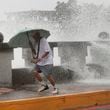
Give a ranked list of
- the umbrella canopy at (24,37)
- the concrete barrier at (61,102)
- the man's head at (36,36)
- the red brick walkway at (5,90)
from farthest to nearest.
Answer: the red brick walkway at (5,90) → the umbrella canopy at (24,37) → the man's head at (36,36) → the concrete barrier at (61,102)

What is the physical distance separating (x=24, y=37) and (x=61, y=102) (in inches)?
103

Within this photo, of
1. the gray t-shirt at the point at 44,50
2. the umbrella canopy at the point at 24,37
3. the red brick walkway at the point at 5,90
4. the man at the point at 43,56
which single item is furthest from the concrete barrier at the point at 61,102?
the red brick walkway at the point at 5,90

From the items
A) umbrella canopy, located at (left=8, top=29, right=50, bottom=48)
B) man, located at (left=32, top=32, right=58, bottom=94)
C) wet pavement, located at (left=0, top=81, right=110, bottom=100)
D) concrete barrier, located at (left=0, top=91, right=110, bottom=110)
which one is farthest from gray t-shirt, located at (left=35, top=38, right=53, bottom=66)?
concrete barrier, located at (left=0, top=91, right=110, bottom=110)

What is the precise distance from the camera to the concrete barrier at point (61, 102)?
799 centimetres

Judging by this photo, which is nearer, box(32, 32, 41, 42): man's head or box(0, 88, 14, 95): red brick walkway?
box(32, 32, 41, 42): man's head

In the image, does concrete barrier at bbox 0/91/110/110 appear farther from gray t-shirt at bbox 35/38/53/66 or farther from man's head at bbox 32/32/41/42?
man's head at bbox 32/32/41/42

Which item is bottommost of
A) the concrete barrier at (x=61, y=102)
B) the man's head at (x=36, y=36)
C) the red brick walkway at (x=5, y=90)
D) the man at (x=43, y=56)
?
the concrete barrier at (x=61, y=102)

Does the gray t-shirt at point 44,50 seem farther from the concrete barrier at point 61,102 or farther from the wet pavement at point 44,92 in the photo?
the concrete barrier at point 61,102

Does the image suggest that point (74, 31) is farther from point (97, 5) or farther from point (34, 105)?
point (34, 105)

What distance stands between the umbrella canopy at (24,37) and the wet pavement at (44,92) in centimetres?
115

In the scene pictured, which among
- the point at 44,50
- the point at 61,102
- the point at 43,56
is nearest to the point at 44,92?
the point at 43,56

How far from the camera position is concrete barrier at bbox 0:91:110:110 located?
26.2 ft

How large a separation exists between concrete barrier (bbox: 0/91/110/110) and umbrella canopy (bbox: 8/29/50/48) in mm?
2145

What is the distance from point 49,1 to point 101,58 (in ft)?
17.3
